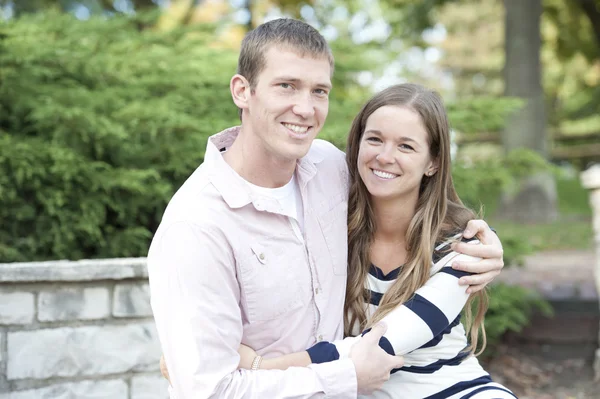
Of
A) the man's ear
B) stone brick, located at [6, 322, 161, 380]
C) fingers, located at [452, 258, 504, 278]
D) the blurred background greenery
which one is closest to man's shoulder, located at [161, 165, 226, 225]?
the man's ear

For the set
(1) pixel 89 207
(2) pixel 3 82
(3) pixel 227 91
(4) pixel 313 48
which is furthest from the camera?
(3) pixel 227 91

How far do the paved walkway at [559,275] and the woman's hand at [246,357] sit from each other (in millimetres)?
3155

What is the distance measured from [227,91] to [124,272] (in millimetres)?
2173

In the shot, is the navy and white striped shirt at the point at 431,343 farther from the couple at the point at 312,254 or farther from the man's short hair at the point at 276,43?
the man's short hair at the point at 276,43

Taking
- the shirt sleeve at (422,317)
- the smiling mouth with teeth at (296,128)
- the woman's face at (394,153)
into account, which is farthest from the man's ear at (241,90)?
the shirt sleeve at (422,317)

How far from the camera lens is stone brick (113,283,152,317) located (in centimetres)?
317

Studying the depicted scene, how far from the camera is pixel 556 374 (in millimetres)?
5043

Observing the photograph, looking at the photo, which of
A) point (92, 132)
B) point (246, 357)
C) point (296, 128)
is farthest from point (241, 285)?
point (92, 132)

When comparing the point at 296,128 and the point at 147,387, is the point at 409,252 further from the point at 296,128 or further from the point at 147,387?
the point at 147,387

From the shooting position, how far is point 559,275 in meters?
7.44

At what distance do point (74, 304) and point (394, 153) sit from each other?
1.57 meters

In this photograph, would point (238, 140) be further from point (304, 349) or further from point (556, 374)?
point (556, 374)

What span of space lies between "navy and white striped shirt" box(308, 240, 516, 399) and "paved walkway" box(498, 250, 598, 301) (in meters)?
2.60

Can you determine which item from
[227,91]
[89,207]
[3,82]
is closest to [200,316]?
[89,207]
